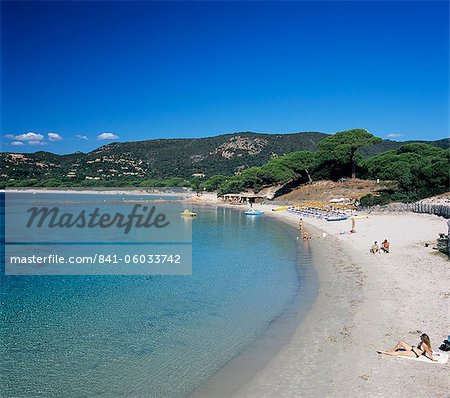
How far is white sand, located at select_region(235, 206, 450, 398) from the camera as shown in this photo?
20.9 feet

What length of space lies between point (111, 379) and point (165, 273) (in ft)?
30.0

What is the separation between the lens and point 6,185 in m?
118

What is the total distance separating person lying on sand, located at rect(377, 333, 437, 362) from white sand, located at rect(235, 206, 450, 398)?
0.16 metres

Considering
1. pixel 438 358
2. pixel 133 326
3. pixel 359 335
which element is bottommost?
pixel 133 326

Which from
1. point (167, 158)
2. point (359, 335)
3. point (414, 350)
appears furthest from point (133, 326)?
point (167, 158)

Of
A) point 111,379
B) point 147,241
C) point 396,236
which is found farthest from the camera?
point 147,241

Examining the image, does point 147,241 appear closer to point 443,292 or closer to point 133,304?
point 133,304

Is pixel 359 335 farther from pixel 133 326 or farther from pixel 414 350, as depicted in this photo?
pixel 133 326

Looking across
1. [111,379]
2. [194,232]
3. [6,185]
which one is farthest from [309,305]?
[6,185]

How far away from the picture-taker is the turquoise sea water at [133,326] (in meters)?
7.14

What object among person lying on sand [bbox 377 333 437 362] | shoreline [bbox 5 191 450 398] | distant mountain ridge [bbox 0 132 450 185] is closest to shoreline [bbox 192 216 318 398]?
shoreline [bbox 5 191 450 398]

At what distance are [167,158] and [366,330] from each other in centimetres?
13773

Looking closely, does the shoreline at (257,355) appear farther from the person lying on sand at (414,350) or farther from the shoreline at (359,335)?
the person lying on sand at (414,350)

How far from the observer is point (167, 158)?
472 ft
